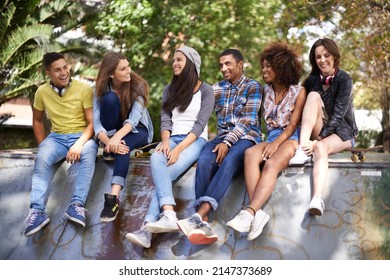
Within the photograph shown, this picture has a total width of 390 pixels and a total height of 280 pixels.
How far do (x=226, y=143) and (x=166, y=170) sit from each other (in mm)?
587

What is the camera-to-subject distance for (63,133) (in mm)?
5270

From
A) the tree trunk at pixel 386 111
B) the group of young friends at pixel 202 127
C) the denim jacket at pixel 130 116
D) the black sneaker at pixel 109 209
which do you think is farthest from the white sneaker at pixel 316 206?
the tree trunk at pixel 386 111

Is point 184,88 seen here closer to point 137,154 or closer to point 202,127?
point 202,127

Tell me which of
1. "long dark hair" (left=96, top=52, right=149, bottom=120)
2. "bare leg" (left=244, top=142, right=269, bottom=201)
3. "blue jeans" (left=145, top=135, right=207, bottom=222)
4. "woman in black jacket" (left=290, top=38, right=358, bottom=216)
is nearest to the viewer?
"blue jeans" (left=145, top=135, right=207, bottom=222)

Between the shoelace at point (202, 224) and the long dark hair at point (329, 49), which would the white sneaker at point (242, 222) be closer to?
the shoelace at point (202, 224)

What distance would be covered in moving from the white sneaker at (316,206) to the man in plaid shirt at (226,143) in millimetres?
683

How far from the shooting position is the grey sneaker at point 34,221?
4668mm

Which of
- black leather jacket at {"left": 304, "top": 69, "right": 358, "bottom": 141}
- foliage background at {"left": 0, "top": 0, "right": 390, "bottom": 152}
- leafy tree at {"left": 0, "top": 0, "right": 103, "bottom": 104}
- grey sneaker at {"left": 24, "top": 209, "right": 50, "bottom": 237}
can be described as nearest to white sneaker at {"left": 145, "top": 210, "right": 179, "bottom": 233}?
grey sneaker at {"left": 24, "top": 209, "right": 50, "bottom": 237}

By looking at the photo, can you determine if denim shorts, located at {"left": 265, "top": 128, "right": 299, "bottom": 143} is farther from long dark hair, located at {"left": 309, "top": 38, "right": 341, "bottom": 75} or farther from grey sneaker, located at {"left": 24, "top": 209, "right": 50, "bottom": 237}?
grey sneaker, located at {"left": 24, "top": 209, "right": 50, "bottom": 237}

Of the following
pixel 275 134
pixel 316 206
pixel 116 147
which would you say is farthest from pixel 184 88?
pixel 316 206

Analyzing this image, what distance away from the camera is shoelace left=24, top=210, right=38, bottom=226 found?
4.69m

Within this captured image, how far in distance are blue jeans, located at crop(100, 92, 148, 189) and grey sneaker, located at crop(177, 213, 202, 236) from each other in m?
0.85

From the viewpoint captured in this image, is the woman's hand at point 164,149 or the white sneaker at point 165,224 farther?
the woman's hand at point 164,149

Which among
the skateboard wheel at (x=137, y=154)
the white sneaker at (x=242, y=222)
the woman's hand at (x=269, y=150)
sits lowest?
the white sneaker at (x=242, y=222)
